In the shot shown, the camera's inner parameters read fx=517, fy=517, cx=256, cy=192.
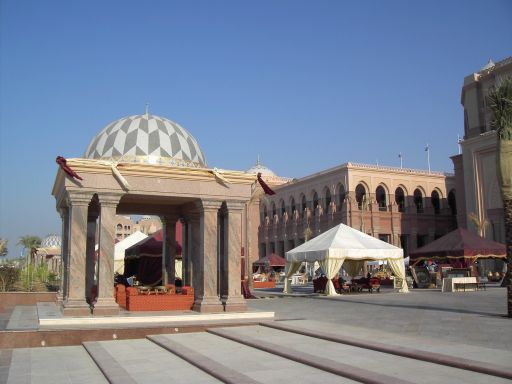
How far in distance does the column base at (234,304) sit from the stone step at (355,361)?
3.25 metres

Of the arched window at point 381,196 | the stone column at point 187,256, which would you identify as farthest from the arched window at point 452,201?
the stone column at point 187,256

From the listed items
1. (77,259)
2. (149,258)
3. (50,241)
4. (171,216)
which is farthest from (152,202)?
(50,241)

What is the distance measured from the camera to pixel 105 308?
1228 cm

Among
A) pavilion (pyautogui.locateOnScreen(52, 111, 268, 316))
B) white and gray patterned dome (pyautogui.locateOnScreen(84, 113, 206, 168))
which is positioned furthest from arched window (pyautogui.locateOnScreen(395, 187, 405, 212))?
white and gray patterned dome (pyautogui.locateOnScreen(84, 113, 206, 168))

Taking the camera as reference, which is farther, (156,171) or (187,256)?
(187,256)

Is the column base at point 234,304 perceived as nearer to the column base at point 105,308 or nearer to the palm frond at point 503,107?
the column base at point 105,308

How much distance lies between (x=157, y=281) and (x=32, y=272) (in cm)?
847

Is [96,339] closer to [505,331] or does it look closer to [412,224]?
[505,331]

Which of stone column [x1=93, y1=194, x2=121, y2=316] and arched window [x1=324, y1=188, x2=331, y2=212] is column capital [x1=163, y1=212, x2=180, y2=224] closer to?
stone column [x1=93, y1=194, x2=121, y2=316]

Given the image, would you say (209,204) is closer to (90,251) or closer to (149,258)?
(90,251)

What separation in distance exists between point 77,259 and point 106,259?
2.20ft

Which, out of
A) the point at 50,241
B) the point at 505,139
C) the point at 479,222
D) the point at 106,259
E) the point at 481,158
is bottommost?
the point at 106,259

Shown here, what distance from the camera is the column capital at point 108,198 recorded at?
12719mm

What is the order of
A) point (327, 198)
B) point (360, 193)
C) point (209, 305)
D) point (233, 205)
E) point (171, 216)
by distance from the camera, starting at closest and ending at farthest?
point (209, 305) → point (233, 205) → point (171, 216) → point (327, 198) → point (360, 193)
